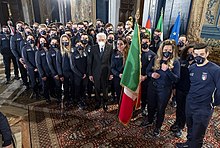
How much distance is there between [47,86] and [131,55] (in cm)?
264

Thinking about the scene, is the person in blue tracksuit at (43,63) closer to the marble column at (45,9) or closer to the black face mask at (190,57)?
the black face mask at (190,57)

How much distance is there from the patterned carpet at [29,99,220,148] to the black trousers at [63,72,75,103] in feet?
1.33

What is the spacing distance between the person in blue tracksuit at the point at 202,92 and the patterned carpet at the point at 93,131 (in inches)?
35.4

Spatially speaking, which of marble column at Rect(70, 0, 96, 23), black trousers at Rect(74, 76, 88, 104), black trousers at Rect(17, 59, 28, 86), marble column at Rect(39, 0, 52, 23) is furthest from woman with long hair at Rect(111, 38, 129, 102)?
marble column at Rect(39, 0, 52, 23)

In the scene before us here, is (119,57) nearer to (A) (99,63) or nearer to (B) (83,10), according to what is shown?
(A) (99,63)

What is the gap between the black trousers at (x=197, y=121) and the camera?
2.76 meters

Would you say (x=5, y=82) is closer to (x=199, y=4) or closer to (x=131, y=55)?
(x=131, y=55)

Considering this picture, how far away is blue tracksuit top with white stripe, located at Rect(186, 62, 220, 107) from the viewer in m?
2.62

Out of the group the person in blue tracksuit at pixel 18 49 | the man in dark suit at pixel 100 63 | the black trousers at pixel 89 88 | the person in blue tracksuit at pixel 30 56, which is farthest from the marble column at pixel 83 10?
the man in dark suit at pixel 100 63

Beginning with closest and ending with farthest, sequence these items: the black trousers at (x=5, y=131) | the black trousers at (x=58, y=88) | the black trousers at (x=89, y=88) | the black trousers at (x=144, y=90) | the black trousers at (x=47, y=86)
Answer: the black trousers at (x=5, y=131), the black trousers at (x=144, y=90), the black trousers at (x=58, y=88), the black trousers at (x=47, y=86), the black trousers at (x=89, y=88)

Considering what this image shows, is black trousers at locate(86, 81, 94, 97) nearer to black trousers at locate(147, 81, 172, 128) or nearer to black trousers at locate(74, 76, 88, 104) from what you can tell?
black trousers at locate(74, 76, 88, 104)

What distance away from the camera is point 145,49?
3.94 m

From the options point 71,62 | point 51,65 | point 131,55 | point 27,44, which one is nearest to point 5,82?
point 27,44

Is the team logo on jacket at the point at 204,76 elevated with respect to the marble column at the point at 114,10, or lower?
lower
